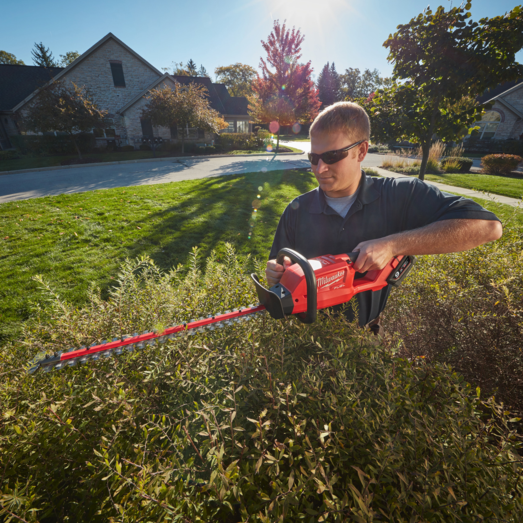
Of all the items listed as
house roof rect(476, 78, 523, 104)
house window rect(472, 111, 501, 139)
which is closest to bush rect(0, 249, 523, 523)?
house roof rect(476, 78, 523, 104)

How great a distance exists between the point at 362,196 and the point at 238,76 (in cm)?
7496

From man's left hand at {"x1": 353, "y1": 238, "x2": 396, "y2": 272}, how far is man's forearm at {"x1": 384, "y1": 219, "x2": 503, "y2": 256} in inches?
1.7

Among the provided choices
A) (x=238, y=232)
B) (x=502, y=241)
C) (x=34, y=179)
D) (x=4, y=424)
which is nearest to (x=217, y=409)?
(x=4, y=424)

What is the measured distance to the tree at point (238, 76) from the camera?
59.9 metres

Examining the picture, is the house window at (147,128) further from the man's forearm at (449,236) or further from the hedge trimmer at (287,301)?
the man's forearm at (449,236)

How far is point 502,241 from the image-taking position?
3057mm

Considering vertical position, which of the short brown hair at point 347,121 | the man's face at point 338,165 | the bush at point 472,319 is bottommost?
the bush at point 472,319

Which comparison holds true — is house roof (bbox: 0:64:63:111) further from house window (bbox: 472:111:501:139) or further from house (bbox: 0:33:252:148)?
house window (bbox: 472:111:501:139)

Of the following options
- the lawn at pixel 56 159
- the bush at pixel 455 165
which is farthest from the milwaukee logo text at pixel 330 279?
the lawn at pixel 56 159

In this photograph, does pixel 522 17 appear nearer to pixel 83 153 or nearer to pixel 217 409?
pixel 217 409

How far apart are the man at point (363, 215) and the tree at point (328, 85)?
72056 millimetres

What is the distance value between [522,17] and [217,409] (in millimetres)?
7656

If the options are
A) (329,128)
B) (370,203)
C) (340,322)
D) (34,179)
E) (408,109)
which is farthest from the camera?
(34,179)

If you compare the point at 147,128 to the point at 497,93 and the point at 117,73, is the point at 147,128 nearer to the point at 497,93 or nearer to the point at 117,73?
the point at 117,73
